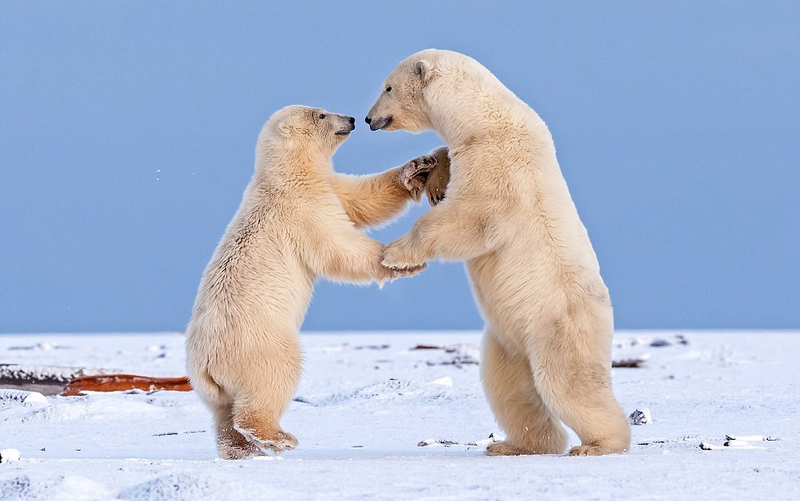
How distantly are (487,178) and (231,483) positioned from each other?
2.60 metres

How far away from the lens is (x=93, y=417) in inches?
335

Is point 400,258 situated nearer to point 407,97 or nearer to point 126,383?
point 407,97

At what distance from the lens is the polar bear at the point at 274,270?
5.82 m

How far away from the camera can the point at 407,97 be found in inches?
265

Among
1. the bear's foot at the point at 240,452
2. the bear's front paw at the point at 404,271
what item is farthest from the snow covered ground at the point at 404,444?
the bear's front paw at the point at 404,271

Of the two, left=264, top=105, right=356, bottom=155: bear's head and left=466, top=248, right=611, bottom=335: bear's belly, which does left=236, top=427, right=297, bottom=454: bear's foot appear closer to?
left=466, top=248, right=611, bottom=335: bear's belly

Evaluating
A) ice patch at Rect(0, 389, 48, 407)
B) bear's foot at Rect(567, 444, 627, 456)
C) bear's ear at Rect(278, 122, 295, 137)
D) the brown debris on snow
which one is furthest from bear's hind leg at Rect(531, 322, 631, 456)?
the brown debris on snow

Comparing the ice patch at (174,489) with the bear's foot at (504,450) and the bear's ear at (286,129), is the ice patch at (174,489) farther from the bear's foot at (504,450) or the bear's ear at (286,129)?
the bear's ear at (286,129)

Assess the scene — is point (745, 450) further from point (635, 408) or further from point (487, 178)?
point (635, 408)

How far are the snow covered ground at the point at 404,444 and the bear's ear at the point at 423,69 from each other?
232 cm

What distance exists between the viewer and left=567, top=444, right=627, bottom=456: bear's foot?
220 inches

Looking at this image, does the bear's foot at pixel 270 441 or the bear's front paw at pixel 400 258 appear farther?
the bear's front paw at pixel 400 258

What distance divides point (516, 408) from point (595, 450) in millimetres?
715

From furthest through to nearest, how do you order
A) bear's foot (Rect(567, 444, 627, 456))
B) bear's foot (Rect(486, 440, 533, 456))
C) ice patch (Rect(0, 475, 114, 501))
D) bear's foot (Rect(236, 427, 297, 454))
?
1. bear's foot (Rect(486, 440, 533, 456))
2. bear's foot (Rect(236, 427, 297, 454))
3. bear's foot (Rect(567, 444, 627, 456))
4. ice patch (Rect(0, 475, 114, 501))
